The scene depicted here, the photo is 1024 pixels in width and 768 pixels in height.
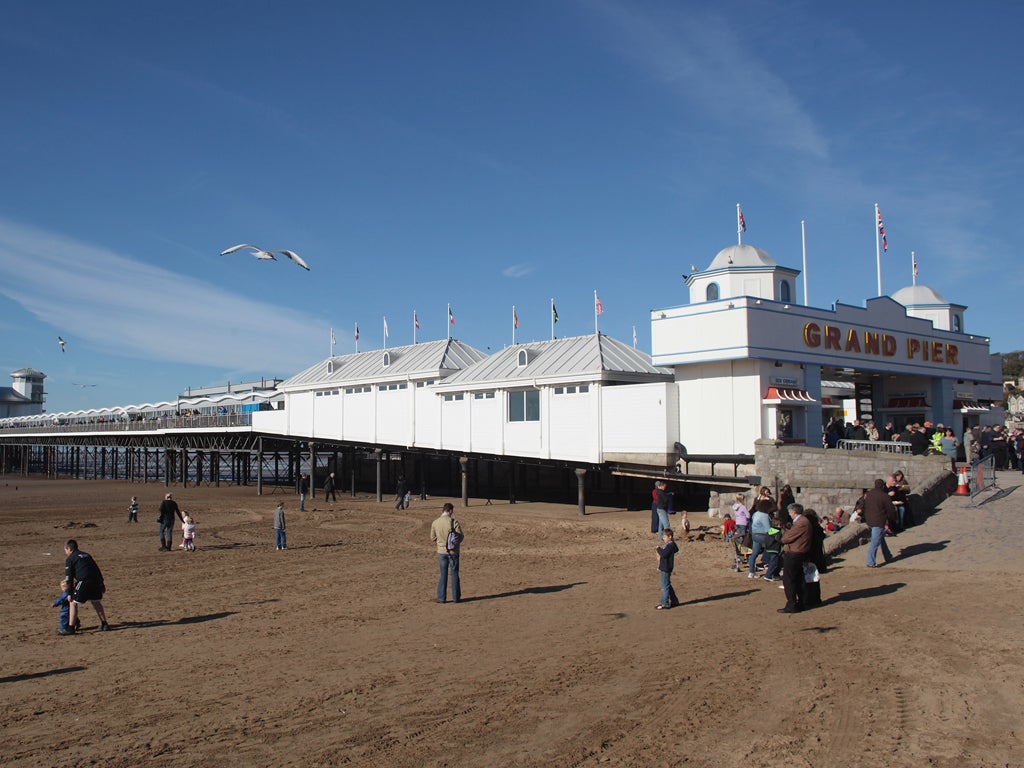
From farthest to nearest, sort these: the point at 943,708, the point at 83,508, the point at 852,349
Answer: the point at 83,508
the point at 852,349
the point at 943,708

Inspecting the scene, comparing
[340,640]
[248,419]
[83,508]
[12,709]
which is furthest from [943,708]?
[248,419]

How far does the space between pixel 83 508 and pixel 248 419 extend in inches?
488

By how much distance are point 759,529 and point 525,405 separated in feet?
65.3

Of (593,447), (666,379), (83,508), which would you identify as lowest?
(83,508)

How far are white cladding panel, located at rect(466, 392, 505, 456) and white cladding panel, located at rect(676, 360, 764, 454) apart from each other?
9.34 meters

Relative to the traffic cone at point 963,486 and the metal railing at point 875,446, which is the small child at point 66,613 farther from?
the metal railing at point 875,446

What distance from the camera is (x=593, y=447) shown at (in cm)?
3048

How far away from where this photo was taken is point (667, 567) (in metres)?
12.0

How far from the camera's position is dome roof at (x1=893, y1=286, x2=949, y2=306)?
1478 inches

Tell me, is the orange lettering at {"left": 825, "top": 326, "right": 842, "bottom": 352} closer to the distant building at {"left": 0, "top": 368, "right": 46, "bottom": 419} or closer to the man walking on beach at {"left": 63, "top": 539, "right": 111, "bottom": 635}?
the man walking on beach at {"left": 63, "top": 539, "right": 111, "bottom": 635}

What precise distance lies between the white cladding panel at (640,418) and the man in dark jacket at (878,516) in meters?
13.3

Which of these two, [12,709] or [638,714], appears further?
[12,709]

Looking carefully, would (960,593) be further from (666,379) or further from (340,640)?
(666,379)

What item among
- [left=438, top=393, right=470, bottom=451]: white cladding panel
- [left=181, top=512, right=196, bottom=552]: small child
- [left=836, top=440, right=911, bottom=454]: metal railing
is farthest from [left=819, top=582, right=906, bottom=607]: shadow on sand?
[left=438, top=393, right=470, bottom=451]: white cladding panel
